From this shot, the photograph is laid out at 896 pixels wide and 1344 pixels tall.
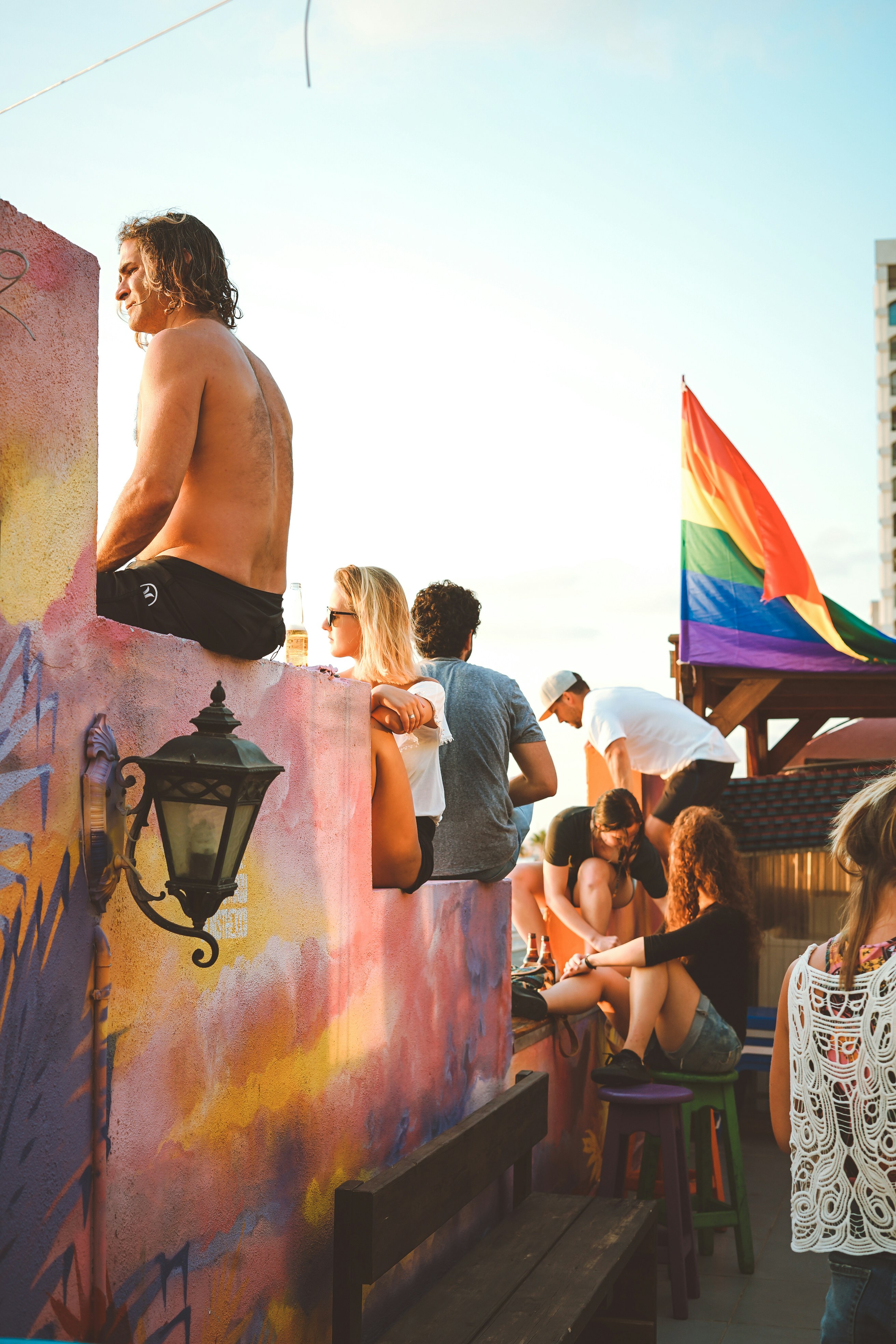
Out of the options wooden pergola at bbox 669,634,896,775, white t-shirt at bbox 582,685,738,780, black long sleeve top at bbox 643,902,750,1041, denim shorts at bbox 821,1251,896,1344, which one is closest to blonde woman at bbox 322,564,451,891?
denim shorts at bbox 821,1251,896,1344

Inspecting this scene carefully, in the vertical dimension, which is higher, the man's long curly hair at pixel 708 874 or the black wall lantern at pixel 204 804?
the black wall lantern at pixel 204 804

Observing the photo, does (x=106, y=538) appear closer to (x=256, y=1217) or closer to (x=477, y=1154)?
(x=256, y=1217)

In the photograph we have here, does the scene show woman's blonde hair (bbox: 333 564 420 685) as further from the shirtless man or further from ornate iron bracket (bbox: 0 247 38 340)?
ornate iron bracket (bbox: 0 247 38 340)

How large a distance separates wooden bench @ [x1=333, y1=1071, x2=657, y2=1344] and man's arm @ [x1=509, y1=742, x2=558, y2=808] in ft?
3.75

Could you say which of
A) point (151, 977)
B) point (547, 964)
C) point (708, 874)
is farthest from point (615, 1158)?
point (151, 977)

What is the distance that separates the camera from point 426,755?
3656 mm

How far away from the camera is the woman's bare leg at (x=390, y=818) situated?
321cm

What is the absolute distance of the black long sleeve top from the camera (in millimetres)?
5289

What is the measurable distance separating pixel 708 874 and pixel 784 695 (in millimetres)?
4556

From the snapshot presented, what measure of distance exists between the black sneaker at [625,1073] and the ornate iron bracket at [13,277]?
12.7 feet

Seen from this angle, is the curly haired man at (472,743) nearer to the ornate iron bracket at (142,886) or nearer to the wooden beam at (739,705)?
the ornate iron bracket at (142,886)

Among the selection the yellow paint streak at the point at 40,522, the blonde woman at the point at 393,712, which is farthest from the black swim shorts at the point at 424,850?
the yellow paint streak at the point at 40,522

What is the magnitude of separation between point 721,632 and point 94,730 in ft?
22.6

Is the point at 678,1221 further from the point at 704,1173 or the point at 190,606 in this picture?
the point at 190,606
